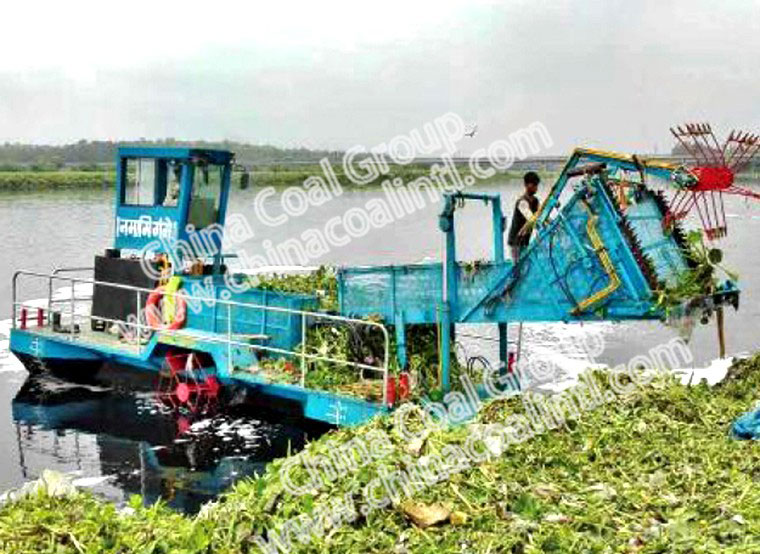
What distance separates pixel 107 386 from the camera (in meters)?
14.9

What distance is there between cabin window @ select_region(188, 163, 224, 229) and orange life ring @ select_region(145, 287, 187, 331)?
1346 mm

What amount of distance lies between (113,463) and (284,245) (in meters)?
30.7

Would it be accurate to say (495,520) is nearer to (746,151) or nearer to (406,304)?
(746,151)

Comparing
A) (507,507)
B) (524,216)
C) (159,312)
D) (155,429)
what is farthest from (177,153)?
(507,507)

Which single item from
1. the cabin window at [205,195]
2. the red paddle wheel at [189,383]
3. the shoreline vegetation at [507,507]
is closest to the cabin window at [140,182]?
the cabin window at [205,195]

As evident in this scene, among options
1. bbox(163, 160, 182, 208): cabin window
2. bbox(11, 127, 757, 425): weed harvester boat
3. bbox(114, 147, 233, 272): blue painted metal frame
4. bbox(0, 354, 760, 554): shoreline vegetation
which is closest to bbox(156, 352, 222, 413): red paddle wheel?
bbox(11, 127, 757, 425): weed harvester boat

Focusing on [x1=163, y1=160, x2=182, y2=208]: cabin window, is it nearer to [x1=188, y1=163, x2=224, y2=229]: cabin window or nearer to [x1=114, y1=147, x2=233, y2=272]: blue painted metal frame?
[x1=114, y1=147, x2=233, y2=272]: blue painted metal frame

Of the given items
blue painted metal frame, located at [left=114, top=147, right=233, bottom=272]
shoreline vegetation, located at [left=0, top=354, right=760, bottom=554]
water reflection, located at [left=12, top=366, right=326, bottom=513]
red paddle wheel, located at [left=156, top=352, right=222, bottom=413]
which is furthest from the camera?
blue painted metal frame, located at [left=114, top=147, right=233, bottom=272]

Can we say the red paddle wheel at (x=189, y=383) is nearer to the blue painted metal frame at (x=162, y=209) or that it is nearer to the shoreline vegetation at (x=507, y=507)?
the blue painted metal frame at (x=162, y=209)

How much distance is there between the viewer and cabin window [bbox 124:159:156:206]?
1433cm

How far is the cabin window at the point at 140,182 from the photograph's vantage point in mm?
14328

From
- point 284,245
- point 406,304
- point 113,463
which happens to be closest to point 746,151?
point 406,304

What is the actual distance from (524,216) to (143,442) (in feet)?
20.0

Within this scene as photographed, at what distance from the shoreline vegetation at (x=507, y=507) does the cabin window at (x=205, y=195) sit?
304 inches
